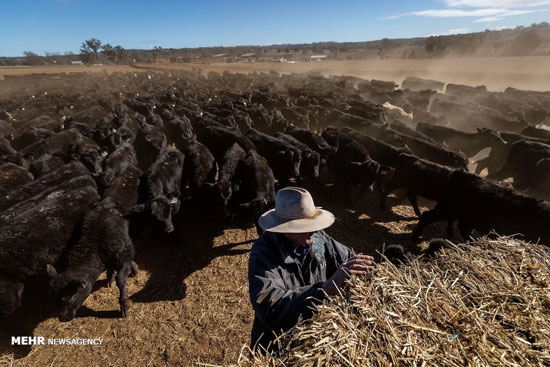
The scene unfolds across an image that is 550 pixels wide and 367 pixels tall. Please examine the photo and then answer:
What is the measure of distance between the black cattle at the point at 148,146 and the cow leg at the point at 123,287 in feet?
18.0

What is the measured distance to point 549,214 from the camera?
16.6 ft

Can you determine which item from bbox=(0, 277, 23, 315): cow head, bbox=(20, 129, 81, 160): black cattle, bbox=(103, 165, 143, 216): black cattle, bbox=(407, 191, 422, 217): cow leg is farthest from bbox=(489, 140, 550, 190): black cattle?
bbox=(20, 129, 81, 160): black cattle

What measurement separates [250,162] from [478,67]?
2328 inches

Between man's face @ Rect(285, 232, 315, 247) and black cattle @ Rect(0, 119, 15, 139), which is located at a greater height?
man's face @ Rect(285, 232, 315, 247)

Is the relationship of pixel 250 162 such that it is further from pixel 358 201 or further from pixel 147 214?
pixel 358 201

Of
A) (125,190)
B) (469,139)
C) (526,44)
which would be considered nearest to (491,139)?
(469,139)

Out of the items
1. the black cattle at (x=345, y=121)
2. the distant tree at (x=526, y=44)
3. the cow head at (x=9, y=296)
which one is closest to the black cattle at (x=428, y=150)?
the black cattle at (x=345, y=121)

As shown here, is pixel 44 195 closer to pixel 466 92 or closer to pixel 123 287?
pixel 123 287

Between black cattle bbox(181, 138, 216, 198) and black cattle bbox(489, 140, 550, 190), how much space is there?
31.5 feet

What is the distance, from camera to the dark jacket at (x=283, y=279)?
83.3 inches

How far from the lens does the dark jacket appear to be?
2116mm

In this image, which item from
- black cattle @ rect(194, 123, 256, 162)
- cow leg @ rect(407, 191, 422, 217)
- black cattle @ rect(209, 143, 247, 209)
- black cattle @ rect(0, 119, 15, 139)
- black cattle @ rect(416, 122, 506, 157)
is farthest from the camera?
black cattle @ rect(0, 119, 15, 139)

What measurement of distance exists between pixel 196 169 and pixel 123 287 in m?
4.02

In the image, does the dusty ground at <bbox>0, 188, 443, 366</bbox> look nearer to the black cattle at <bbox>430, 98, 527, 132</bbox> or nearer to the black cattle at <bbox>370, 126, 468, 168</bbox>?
the black cattle at <bbox>370, 126, 468, 168</bbox>
